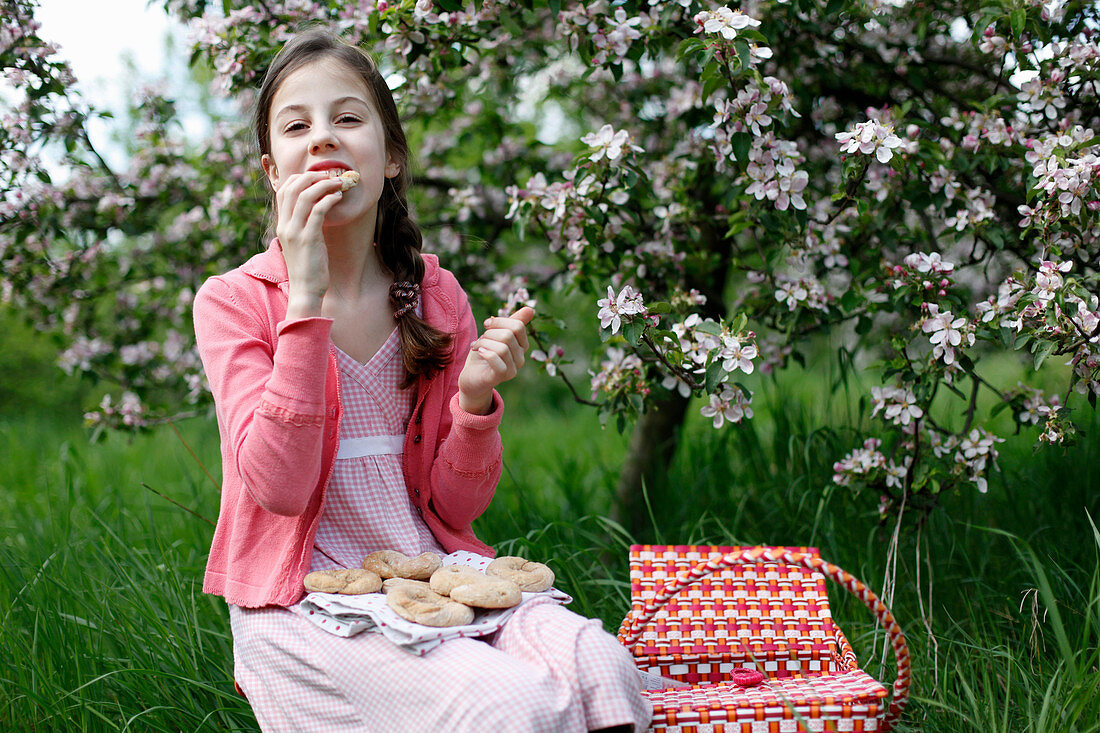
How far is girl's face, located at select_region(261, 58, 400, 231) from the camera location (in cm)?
181

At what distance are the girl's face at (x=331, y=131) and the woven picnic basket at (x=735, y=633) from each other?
95 cm

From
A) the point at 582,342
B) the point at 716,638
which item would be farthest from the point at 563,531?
the point at 582,342

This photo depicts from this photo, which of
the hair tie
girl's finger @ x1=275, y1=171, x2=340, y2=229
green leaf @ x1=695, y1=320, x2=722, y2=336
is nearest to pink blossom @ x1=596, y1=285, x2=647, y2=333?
green leaf @ x1=695, y1=320, x2=722, y2=336

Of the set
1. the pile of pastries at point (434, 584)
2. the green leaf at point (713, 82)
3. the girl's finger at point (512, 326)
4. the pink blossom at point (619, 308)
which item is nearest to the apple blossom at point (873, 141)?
the green leaf at point (713, 82)

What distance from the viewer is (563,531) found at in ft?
9.86

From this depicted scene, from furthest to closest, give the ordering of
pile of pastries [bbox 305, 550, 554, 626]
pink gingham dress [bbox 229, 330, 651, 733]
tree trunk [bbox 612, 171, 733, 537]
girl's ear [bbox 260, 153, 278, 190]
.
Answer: tree trunk [bbox 612, 171, 733, 537], girl's ear [bbox 260, 153, 278, 190], pile of pastries [bbox 305, 550, 554, 626], pink gingham dress [bbox 229, 330, 651, 733]

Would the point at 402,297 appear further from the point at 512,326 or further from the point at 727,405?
the point at 727,405

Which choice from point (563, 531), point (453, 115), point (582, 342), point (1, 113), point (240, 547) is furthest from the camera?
point (582, 342)

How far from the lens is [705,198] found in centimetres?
316

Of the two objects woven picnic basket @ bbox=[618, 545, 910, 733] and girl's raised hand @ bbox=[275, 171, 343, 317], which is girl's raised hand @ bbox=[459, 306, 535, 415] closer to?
girl's raised hand @ bbox=[275, 171, 343, 317]

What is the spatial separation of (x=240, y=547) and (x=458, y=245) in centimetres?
161

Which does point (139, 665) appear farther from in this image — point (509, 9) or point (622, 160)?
point (509, 9)

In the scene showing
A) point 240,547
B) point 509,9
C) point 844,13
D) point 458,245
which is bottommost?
point 240,547

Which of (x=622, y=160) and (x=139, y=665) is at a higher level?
(x=622, y=160)
